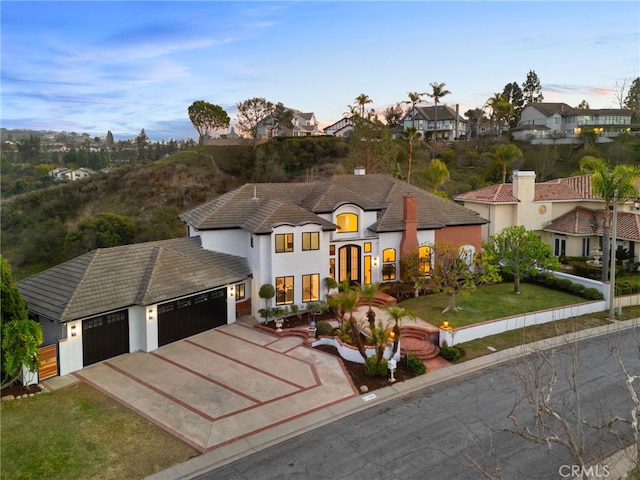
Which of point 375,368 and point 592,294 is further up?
point 592,294

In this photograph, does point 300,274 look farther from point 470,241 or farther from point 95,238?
→ point 95,238

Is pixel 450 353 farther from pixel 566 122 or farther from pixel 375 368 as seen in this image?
pixel 566 122

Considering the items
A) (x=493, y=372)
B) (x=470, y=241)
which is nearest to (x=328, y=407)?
(x=493, y=372)

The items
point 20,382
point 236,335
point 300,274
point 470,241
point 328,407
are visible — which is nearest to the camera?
point 328,407

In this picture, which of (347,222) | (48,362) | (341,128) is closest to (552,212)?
(347,222)

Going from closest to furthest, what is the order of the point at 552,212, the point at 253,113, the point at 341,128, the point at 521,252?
the point at 521,252
the point at 552,212
the point at 253,113
the point at 341,128

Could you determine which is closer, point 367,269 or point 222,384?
point 222,384

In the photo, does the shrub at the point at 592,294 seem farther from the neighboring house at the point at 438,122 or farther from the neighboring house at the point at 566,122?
the neighboring house at the point at 438,122
